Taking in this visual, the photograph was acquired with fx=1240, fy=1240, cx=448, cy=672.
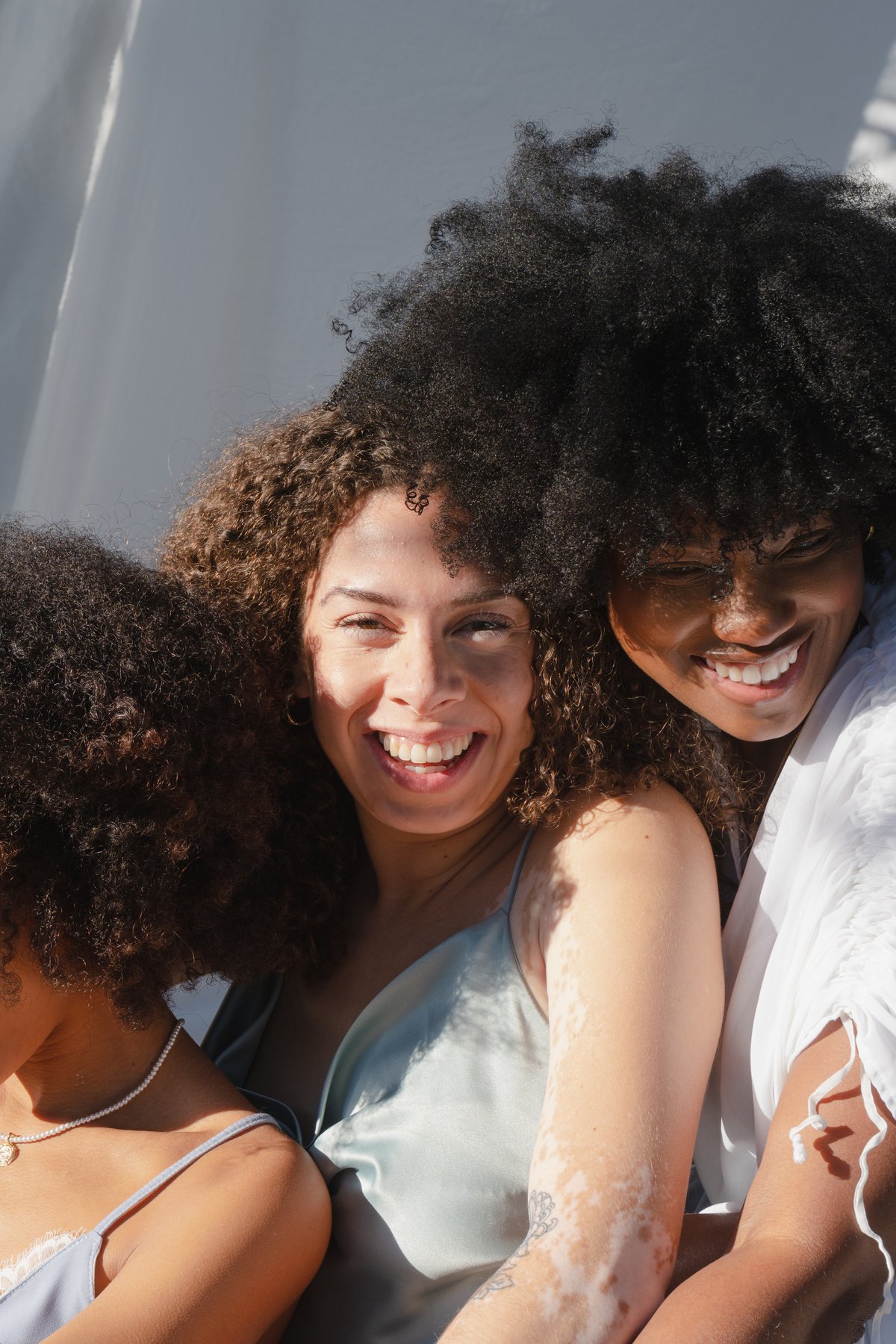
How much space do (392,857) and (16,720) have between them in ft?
2.83

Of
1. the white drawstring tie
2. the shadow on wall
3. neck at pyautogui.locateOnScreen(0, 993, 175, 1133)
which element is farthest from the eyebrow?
the shadow on wall

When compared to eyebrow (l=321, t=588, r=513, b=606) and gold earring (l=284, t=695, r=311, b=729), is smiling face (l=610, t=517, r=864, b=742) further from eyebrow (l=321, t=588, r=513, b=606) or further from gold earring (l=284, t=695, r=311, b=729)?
gold earring (l=284, t=695, r=311, b=729)

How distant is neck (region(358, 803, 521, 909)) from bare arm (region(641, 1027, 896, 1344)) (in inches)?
34.7

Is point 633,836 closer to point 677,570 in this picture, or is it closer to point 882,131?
point 677,570

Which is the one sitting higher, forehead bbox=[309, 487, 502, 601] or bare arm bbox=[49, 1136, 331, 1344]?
forehead bbox=[309, 487, 502, 601]

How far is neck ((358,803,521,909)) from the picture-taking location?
7.54 feet

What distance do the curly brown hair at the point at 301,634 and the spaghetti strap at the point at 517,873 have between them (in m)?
0.06

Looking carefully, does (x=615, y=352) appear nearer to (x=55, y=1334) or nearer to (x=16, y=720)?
(x=16, y=720)

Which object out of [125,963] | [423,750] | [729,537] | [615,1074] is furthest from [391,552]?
[615,1074]

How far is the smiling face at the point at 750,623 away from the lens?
1934mm

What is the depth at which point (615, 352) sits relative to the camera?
1.81 meters

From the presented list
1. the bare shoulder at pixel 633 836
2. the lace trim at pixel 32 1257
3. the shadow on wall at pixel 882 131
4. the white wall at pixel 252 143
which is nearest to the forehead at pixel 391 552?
the bare shoulder at pixel 633 836

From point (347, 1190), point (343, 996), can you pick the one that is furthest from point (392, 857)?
point (347, 1190)

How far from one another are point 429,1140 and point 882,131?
2.82m
